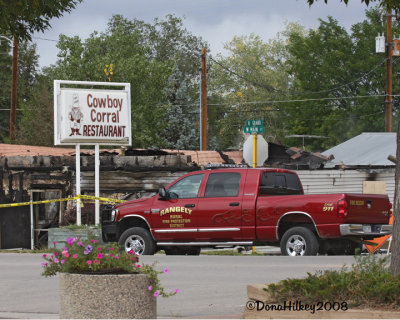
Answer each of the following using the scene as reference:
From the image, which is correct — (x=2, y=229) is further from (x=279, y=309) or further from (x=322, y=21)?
(x=322, y=21)

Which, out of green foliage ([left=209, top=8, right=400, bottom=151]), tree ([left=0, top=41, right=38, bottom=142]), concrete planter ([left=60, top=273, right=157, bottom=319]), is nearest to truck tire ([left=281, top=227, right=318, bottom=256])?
concrete planter ([left=60, top=273, right=157, bottom=319])

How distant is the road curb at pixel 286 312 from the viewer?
7551 mm

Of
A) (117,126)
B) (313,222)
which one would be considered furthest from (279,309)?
(117,126)

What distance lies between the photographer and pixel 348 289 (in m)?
8.05

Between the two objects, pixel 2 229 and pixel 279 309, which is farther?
pixel 2 229

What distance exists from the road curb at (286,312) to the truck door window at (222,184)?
29.6 ft

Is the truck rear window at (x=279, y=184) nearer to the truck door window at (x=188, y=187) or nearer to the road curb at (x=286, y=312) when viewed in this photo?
the truck door window at (x=188, y=187)

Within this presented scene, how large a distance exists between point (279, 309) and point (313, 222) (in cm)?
896

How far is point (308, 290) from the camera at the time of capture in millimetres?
8172

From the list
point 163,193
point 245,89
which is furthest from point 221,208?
point 245,89

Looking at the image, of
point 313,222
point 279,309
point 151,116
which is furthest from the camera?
point 151,116

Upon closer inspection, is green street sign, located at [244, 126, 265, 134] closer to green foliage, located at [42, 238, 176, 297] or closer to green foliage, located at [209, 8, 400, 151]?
green foliage, located at [42, 238, 176, 297]

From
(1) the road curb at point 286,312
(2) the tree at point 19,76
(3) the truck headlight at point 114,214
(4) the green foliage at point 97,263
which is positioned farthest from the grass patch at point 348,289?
(2) the tree at point 19,76

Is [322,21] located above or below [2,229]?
above
